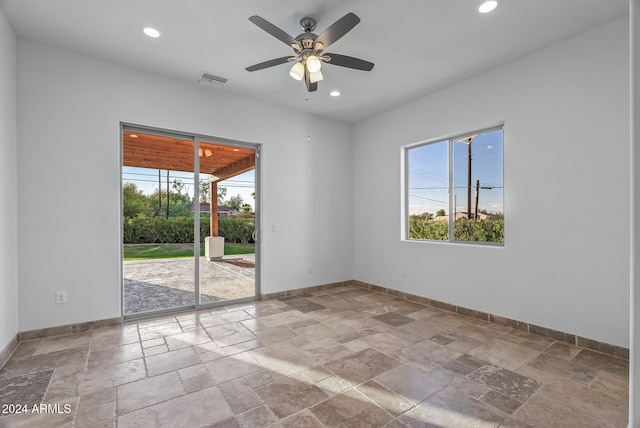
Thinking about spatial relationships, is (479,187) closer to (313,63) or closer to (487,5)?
(487,5)

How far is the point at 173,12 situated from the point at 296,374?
10.4 ft

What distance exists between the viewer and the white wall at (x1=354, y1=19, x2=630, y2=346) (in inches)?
109

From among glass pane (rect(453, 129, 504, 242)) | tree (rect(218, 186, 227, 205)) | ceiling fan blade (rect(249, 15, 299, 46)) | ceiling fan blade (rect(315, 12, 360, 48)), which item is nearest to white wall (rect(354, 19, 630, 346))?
glass pane (rect(453, 129, 504, 242))

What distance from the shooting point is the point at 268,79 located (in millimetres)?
3869

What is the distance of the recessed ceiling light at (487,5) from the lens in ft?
8.23

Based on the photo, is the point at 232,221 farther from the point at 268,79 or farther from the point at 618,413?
the point at 618,413

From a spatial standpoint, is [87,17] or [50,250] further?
[50,250]

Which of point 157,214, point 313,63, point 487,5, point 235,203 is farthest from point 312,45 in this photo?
point 157,214

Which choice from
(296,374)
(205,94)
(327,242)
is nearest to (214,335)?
(296,374)

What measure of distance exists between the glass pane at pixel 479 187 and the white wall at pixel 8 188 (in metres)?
4.80

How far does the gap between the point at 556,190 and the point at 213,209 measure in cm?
405

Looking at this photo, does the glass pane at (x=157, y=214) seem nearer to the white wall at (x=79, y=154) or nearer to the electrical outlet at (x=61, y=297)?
the white wall at (x=79, y=154)

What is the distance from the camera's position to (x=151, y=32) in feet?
9.61

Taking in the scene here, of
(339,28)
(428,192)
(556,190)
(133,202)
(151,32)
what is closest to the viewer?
(339,28)
